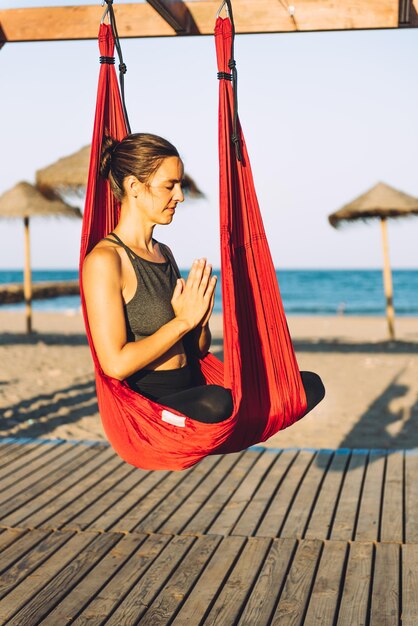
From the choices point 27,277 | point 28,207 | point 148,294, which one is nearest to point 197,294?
point 148,294

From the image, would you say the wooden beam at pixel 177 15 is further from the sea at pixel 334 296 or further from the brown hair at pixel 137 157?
the sea at pixel 334 296

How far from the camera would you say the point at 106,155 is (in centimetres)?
212

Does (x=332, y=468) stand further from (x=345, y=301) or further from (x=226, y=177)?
(x=345, y=301)

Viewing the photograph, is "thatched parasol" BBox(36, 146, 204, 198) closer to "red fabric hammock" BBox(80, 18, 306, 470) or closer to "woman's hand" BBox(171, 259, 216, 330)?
"red fabric hammock" BBox(80, 18, 306, 470)

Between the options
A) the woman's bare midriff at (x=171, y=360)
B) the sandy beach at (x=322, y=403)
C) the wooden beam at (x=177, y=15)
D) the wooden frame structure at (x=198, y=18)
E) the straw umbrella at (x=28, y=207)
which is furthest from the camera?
the straw umbrella at (x=28, y=207)

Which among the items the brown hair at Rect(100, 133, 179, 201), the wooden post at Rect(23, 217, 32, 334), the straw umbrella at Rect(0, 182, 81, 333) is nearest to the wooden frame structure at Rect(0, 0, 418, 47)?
the brown hair at Rect(100, 133, 179, 201)

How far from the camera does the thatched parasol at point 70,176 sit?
9.07 m

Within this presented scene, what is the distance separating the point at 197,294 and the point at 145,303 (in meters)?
0.17

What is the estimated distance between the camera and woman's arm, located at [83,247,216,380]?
1.87 metres

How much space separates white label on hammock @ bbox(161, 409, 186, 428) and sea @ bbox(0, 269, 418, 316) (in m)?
16.2

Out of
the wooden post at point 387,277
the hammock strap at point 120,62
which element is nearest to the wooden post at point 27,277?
the wooden post at point 387,277

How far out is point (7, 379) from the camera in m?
7.03

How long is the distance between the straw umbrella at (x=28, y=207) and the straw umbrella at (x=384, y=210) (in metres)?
3.62

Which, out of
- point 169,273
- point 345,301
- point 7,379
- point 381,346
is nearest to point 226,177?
A: point 169,273
